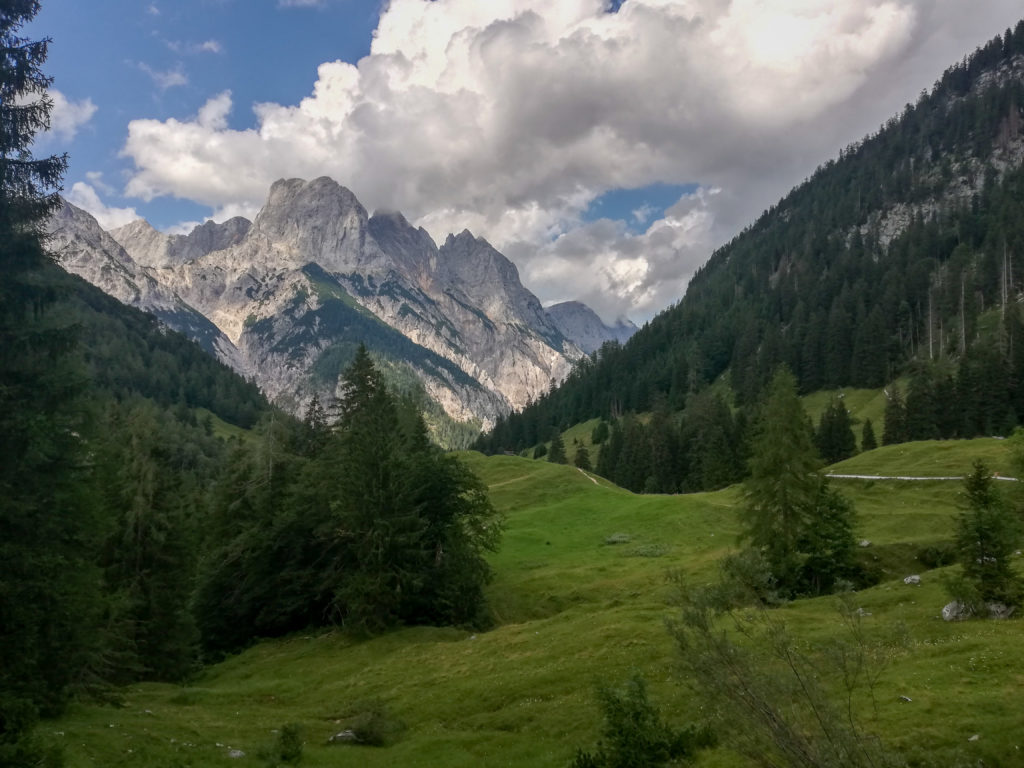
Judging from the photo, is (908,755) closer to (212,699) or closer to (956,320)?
(212,699)

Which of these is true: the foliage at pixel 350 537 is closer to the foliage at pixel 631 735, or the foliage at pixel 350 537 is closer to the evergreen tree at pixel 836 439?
the foliage at pixel 631 735

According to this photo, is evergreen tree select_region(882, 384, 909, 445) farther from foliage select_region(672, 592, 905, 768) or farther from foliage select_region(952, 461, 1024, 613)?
foliage select_region(672, 592, 905, 768)

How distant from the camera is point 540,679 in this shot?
28.7 metres

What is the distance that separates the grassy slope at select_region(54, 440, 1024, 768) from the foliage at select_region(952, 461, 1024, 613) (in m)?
2.25

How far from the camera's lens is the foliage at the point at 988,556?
27.0 metres

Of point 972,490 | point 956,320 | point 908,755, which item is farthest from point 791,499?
point 956,320

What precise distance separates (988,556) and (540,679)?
66.0 feet

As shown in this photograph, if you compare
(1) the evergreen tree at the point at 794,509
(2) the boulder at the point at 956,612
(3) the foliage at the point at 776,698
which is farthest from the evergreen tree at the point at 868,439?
(3) the foliage at the point at 776,698

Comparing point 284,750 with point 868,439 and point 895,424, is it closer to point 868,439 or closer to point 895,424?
point 868,439

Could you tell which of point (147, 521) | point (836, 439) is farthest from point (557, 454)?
point (147, 521)

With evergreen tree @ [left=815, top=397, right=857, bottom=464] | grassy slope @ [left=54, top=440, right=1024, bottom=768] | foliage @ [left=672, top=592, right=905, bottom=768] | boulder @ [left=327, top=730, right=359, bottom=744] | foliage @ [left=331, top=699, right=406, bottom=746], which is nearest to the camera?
foliage @ [left=672, top=592, right=905, bottom=768]

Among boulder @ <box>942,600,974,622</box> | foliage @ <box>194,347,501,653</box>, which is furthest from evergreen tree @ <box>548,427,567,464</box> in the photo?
boulder @ <box>942,600,974,622</box>

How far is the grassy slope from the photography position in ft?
62.6

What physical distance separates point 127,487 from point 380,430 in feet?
53.3
